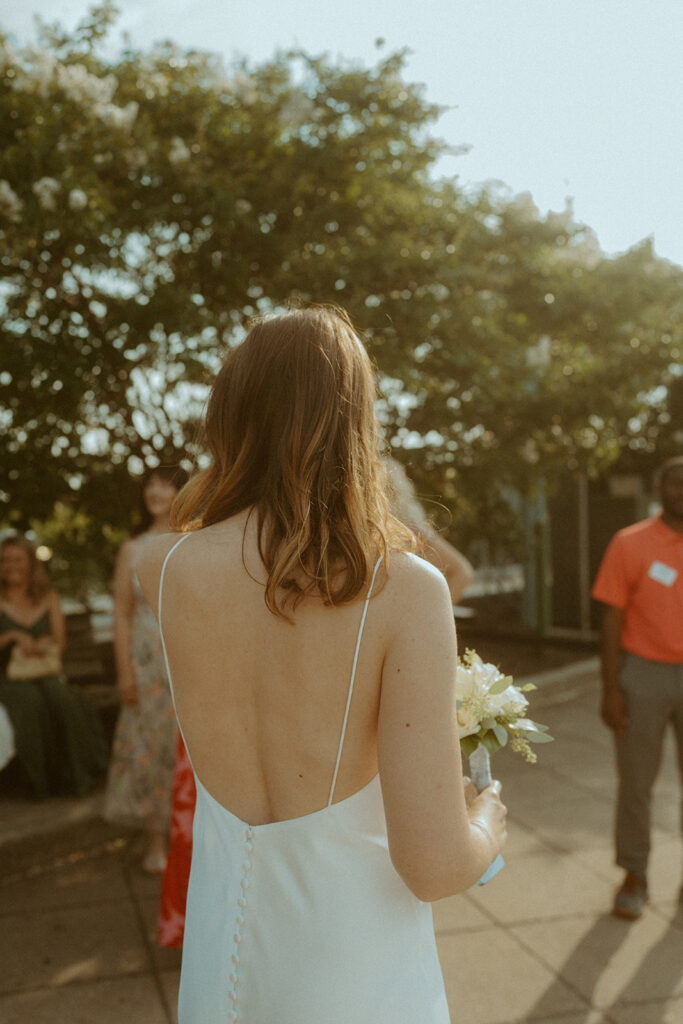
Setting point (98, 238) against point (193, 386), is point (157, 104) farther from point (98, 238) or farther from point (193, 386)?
point (193, 386)

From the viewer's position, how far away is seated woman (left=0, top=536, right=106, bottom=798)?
538 cm

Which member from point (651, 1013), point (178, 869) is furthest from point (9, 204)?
point (651, 1013)

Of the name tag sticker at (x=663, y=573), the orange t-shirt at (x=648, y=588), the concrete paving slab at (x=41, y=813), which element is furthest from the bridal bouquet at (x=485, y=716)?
the concrete paving slab at (x=41, y=813)

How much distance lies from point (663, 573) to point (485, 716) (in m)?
2.60

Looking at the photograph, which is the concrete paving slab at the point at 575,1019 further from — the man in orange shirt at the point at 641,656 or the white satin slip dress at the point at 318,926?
the white satin slip dress at the point at 318,926

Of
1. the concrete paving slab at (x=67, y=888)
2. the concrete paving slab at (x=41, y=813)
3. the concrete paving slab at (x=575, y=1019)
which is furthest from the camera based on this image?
the concrete paving slab at (x=41, y=813)

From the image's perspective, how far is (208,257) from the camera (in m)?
6.07

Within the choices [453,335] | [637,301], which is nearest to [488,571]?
[637,301]

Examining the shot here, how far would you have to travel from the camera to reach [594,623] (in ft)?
39.4

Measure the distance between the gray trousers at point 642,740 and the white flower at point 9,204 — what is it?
399 cm

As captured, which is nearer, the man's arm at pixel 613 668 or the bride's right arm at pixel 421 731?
the bride's right arm at pixel 421 731

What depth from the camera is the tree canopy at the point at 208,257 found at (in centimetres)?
532

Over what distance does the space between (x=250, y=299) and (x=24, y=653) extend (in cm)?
284

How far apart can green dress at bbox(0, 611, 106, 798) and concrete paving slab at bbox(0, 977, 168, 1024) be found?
2.00 m
